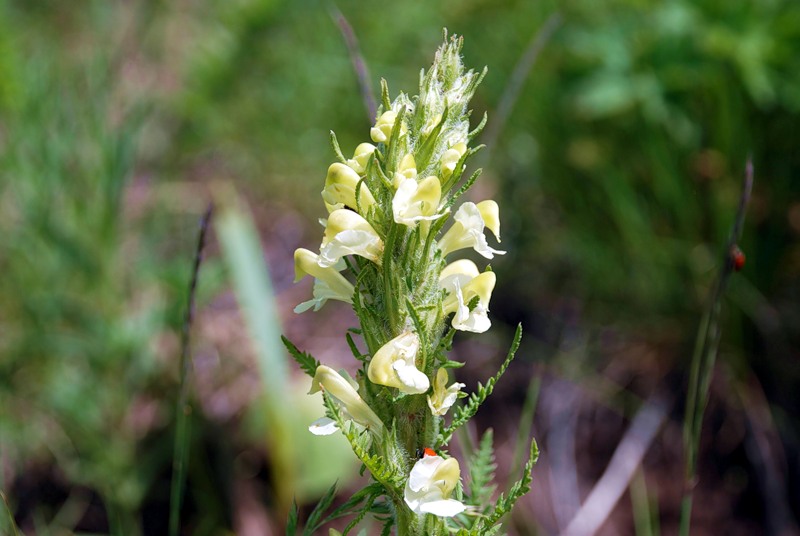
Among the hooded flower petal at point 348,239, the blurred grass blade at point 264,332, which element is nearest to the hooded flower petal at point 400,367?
the hooded flower petal at point 348,239

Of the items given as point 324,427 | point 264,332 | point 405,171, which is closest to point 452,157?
point 405,171

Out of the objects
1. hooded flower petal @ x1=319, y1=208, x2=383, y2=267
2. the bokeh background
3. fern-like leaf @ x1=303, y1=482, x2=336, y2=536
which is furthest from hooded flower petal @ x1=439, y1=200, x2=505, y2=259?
the bokeh background

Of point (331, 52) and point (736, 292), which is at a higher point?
point (331, 52)

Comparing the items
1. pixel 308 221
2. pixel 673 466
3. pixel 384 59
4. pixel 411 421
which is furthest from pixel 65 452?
pixel 384 59

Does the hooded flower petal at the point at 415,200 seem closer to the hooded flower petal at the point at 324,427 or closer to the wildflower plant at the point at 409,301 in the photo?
the wildflower plant at the point at 409,301

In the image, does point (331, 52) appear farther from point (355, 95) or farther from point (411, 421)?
point (411, 421)
